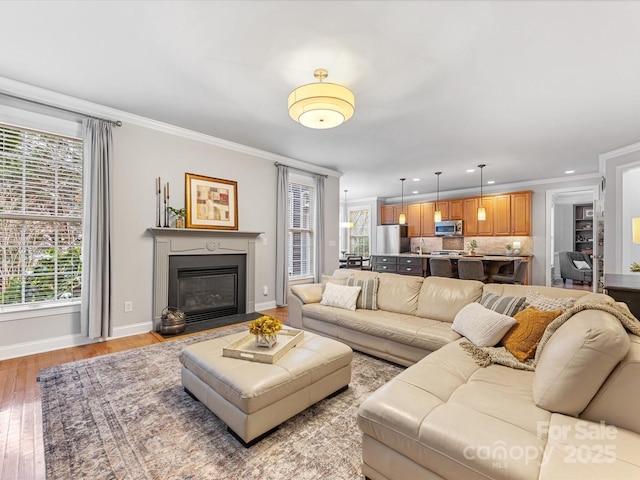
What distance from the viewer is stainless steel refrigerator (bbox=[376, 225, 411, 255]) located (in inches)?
337

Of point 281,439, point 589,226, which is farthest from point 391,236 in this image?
point 281,439

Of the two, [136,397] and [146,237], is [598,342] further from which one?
[146,237]

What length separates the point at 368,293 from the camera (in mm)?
3436

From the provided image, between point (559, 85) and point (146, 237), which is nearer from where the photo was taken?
point (559, 85)

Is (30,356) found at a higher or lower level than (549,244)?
lower

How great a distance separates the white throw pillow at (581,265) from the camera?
25.2ft

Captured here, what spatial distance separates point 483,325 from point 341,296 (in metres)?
1.59

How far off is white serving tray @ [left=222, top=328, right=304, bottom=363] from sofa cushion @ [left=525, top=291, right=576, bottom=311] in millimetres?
1809

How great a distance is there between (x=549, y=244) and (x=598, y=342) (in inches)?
265

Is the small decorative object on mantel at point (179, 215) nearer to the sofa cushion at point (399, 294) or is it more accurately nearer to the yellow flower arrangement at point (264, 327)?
the yellow flower arrangement at point (264, 327)

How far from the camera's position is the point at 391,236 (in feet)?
28.5

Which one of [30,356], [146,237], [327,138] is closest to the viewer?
[30,356]

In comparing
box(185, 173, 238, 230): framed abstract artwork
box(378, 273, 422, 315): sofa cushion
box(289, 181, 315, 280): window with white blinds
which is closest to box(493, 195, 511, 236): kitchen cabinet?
box(289, 181, 315, 280): window with white blinds

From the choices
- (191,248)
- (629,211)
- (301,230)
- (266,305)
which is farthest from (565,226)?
(191,248)
